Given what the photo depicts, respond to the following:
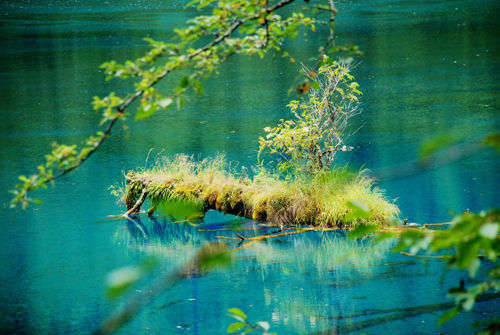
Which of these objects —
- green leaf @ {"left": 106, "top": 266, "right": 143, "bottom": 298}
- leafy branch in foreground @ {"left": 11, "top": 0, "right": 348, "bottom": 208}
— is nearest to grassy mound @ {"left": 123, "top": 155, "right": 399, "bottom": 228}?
leafy branch in foreground @ {"left": 11, "top": 0, "right": 348, "bottom": 208}

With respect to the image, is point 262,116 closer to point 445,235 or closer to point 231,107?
point 231,107

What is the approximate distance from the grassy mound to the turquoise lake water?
0.89 feet

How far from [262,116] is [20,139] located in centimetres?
469

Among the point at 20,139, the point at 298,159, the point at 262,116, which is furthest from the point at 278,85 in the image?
the point at 298,159

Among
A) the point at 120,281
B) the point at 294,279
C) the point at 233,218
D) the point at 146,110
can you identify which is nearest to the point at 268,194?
the point at 233,218

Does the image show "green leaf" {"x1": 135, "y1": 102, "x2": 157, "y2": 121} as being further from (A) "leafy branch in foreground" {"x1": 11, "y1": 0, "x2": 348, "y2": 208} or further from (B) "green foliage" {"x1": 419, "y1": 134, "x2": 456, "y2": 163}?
(B) "green foliage" {"x1": 419, "y1": 134, "x2": 456, "y2": 163}

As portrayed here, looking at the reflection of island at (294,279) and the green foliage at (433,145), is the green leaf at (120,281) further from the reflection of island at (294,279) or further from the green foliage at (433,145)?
the reflection of island at (294,279)

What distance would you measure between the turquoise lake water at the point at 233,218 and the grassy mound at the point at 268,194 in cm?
27

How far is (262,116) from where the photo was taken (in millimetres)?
14430

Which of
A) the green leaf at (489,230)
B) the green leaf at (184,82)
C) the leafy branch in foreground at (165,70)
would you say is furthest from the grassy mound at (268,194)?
the green leaf at (489,230)

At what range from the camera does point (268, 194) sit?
7.72m

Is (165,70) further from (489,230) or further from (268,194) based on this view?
(268,194)

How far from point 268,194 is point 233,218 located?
2.02ft

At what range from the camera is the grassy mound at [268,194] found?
741 centimetres
